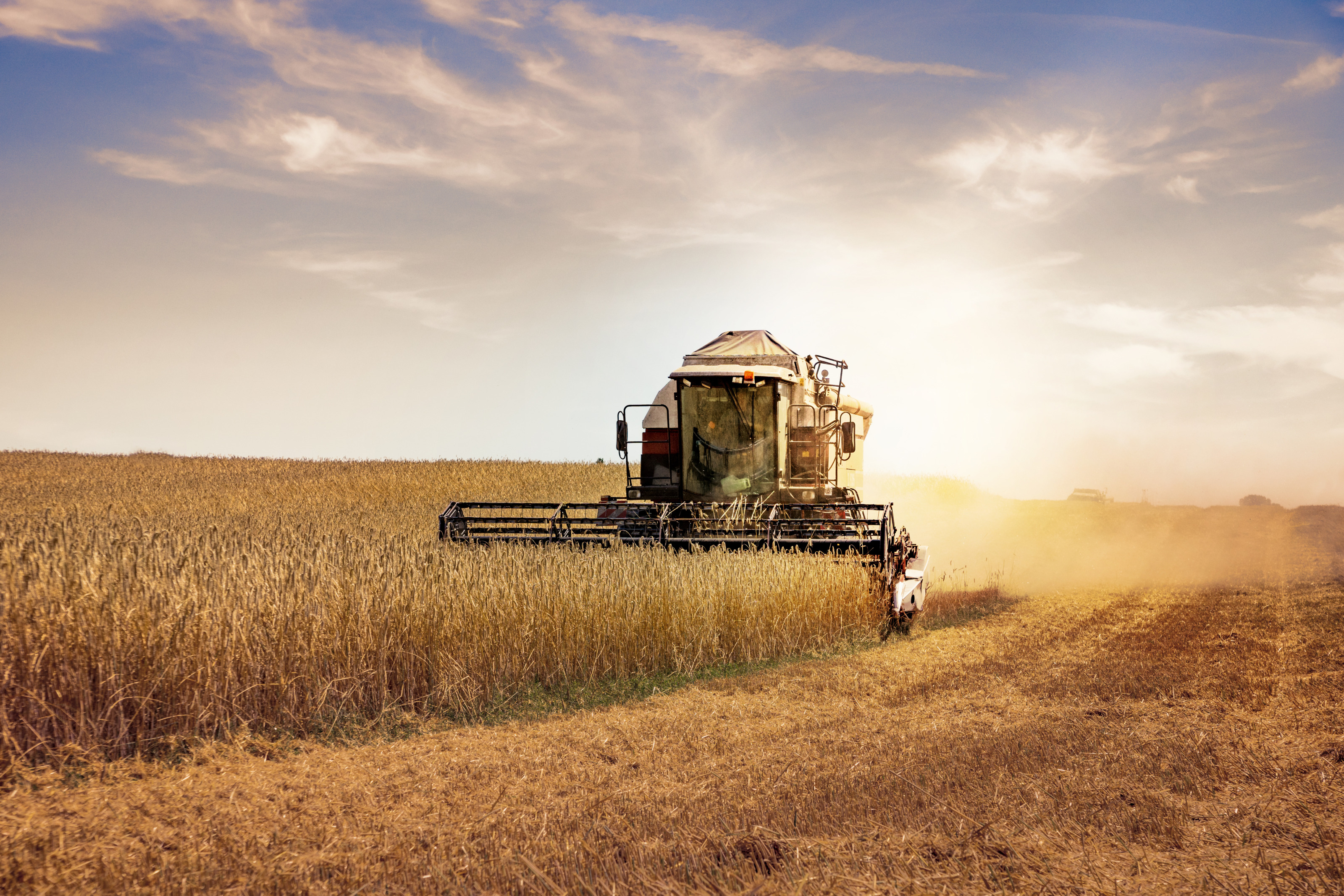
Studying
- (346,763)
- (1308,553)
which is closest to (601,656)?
(346,763)

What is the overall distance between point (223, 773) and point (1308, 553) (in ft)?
72.0

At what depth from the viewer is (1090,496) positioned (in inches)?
1337

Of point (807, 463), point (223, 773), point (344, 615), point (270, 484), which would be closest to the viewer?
point (223, 773)

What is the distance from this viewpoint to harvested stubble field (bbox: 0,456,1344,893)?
145 inches

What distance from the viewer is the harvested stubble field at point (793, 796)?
3672 millimetres

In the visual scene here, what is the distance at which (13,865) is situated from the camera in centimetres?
387

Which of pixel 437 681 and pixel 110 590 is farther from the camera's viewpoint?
pixel 437 681

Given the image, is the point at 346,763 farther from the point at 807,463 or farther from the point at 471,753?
the point at 807,463

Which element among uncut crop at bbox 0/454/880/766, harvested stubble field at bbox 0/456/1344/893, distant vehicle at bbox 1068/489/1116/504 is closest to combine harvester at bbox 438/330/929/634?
uncut crop at bbox 0/454/880/766

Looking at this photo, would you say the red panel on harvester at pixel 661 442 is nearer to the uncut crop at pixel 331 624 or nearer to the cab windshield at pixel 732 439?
the cab windshield at pixel 732 439

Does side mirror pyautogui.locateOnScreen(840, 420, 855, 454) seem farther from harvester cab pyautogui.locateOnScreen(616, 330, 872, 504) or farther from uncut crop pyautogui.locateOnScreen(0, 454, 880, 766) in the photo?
uncut crop pyautogui.locateOnScreen(0, 454, 880, 766)

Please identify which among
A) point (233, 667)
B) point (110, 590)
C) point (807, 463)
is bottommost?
point (233, 667)

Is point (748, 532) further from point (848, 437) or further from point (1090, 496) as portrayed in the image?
point (1090, 496)

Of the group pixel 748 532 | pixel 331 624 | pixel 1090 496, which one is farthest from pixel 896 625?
pixel 1090 496
